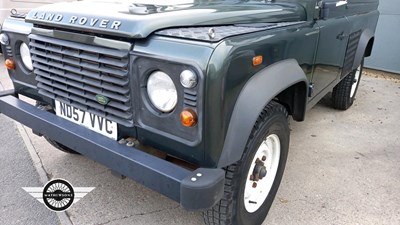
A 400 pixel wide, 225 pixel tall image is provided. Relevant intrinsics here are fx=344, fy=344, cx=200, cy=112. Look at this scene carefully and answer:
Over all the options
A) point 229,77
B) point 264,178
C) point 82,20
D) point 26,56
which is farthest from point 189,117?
point 26,56

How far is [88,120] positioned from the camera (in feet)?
6.64

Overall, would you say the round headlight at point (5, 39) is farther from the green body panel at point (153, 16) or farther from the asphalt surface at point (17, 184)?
the asphalt surface at point (17, 184)

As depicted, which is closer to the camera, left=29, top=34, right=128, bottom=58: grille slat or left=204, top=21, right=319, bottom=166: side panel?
left=204, top=21, right=319, bottom=166: side panel

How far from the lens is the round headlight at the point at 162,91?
5.49 feet

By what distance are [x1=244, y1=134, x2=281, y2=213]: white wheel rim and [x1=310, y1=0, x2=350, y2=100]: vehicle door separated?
0.69m

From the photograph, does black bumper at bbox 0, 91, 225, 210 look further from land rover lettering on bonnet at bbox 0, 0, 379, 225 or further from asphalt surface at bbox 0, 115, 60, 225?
asphalt surface at bbox 0, 115, 60, 225

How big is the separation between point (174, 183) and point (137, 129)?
1.40 feet

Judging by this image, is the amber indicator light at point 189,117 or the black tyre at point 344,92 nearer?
the amber indicator light at point 189,117

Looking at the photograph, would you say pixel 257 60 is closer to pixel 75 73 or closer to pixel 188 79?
pixel 188 79

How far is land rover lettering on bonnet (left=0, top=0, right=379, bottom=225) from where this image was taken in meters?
1.58

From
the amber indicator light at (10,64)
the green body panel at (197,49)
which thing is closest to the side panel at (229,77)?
the green body panel at (197,49)

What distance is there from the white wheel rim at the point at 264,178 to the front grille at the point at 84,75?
33.8 inches

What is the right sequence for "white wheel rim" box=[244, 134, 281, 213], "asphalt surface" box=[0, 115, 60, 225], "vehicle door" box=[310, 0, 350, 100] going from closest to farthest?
"white wheel rim" box=[244, 134, 281, 213] → "asphalt surface" box=[0, 115, 60, 225] → "vehicle door" box=[310, 0, 350, 100]

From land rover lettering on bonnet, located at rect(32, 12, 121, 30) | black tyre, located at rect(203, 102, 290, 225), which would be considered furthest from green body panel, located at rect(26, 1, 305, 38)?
black tyre, located at rect(203, 102, 290, 225)
